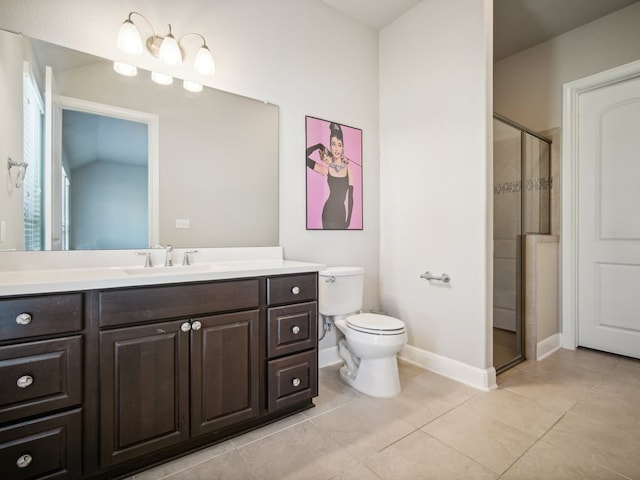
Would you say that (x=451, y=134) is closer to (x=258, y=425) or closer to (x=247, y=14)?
(x=247, y=14)

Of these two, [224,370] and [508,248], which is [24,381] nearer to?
[224,370]

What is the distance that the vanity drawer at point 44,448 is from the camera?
3.43 ft

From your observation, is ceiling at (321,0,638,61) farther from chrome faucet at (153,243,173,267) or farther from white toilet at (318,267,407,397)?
chrome faucet at (153,243,173,267)

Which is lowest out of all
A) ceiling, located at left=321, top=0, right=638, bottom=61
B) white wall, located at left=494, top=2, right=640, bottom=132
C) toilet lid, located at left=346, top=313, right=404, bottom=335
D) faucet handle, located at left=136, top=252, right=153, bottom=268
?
toilet lid, located at left=346, top=313, right=404, bottom=335

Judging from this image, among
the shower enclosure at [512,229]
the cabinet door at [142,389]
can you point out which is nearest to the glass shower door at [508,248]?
the shower enclosure at [512,229]

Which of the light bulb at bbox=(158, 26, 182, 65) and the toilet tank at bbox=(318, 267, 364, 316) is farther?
the toilet tank at bbox=(318, 267, 364, 316)

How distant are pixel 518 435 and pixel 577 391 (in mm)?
804

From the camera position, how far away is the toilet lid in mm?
1920

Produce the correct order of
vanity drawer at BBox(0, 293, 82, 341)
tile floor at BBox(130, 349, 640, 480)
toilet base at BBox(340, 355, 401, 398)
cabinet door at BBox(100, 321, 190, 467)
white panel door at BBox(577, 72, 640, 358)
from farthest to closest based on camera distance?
white panel door at BBox(577, 72, 640, 358) < toilet base at BBox(340, 355, 401, 398) < tile floor at BBox(130, 349, 640, 480) < cabinet door at BBox(100, 321, 190, 467) < vanity drawer at BBox(0, 293, 82, 341)

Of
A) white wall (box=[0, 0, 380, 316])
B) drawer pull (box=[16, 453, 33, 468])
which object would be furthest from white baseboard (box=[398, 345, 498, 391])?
drawer pull (box=[16, 453, 33, 468])

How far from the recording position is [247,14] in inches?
80.9

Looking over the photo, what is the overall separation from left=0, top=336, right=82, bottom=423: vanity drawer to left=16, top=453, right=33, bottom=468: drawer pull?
140 millimetres

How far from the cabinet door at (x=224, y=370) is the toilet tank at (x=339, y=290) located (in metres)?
0.72

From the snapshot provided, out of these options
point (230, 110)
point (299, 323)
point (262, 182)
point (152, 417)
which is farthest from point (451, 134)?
point (152, 417)
